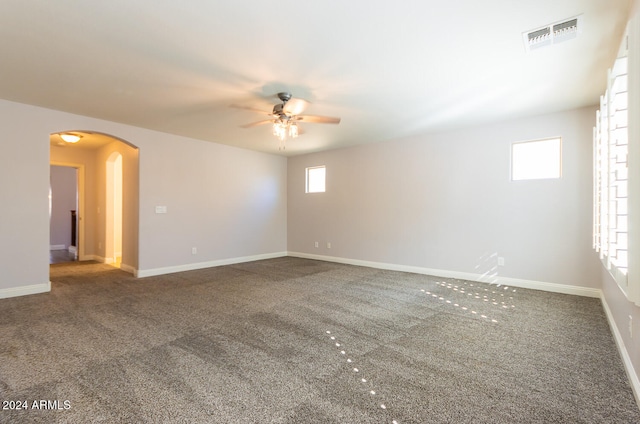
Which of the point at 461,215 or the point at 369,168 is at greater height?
the point at 369,168

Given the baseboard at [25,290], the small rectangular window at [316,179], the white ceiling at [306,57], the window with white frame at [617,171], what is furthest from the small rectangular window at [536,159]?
the baseboard at [25,290]

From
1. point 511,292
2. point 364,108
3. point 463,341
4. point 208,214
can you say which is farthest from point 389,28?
point 208,214

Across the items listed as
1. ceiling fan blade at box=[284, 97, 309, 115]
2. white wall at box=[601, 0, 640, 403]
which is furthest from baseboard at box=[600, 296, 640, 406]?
ceiling fan blade at box=[284, 97, 309, 115]

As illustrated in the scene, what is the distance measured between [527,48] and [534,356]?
2.55 metres

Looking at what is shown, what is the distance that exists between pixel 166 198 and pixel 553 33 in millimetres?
5617

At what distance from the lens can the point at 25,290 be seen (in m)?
3.94

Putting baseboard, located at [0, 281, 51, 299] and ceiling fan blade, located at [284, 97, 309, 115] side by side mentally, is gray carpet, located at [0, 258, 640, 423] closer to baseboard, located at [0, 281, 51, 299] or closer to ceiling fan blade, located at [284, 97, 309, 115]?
baseboard, located at [0, 281, 51, 299]

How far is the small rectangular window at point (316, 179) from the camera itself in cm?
697

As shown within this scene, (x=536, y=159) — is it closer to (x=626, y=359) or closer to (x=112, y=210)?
(x=626, y=359)

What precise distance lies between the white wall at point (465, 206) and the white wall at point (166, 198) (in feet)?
4.40

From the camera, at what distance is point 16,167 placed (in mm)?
3885

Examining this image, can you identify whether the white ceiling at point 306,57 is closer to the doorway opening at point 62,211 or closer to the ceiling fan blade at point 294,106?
the ceiling fan blade at point 294,106

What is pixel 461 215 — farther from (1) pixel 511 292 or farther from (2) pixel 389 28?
(2) pixel 389 28

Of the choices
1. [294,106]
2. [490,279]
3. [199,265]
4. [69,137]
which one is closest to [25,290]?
[199,265]
